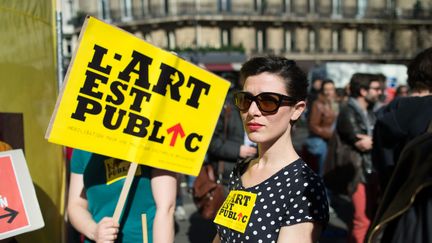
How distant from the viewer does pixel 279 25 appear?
1606 inches

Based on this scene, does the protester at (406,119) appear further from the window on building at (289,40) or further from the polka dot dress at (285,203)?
the window on building at (289,40)

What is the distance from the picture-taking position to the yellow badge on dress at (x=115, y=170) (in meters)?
2.21

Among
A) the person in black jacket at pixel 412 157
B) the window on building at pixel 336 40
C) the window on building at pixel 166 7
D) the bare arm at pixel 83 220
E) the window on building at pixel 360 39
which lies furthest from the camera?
the window on building at pixel 360 39

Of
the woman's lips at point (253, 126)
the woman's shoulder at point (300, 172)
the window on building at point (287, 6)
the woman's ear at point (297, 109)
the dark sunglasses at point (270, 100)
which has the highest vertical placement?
the window on building at point (287, 6)

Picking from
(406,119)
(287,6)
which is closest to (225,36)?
(287,6)

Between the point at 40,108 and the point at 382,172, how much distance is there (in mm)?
2072

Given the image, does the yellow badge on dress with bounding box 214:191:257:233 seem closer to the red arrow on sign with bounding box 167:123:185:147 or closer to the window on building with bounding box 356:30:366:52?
the red arrow on sign with bounding box 167:123:185:147

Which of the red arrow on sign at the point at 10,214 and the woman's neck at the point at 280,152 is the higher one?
the woman's neck at the point at 280,152

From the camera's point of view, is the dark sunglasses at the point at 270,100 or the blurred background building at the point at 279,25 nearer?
the dark sunglasses at the point at 270,100

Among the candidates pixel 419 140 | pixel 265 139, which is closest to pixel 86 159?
pixel 265 139

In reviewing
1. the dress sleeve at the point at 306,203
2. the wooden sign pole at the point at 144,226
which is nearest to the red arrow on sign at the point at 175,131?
the wooden sign pole at the point at 144,226

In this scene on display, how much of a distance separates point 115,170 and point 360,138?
108 inches

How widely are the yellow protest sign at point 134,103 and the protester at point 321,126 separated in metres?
4.17

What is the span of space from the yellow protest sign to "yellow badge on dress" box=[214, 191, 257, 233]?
0.34 meters
